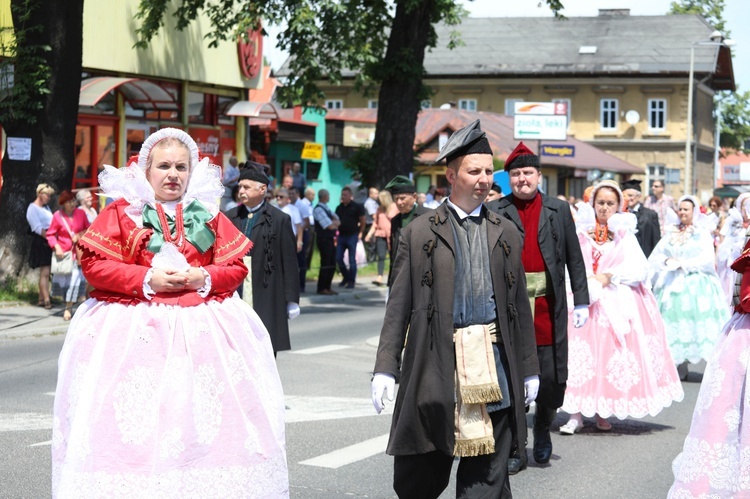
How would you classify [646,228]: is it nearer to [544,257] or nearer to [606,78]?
[544,257]

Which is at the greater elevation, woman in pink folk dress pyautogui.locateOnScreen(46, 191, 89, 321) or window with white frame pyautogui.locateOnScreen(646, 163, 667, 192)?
window with white frame pyautogui.locateOnScreen(646, 163, 667, 192)

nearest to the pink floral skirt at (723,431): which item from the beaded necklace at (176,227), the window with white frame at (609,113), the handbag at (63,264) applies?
the beaded necklace at (176,227)

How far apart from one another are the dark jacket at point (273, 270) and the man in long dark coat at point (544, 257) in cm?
212

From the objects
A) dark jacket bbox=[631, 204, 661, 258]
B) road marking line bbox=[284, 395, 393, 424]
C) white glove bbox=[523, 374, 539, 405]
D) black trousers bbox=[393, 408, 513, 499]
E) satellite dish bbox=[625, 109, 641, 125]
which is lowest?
road marking line bbox=[284, 395, 393, 424]

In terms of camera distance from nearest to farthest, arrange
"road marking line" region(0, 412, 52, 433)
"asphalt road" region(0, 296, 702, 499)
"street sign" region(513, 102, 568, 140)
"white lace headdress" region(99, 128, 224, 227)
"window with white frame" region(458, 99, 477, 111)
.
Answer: "white lace headdress" region(99, 128, 224, 227) < "asphalt road" region(0, 296, 702, 499) < "road marking line" region(0, 412, 52, 433) < "street sign" region(513, 102, 568, 140) < "window with white frame" region(458, 99, 477, 111)

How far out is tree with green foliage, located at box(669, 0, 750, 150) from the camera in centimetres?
8075

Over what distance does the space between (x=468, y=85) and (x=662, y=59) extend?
37.1 feet

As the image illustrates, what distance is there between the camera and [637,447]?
8.71 m

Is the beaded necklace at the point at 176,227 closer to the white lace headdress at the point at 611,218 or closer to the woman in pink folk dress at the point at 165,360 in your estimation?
the woman in pink folk dress at the point at 165,360

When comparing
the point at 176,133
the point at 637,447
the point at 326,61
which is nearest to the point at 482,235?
the point at 176,133

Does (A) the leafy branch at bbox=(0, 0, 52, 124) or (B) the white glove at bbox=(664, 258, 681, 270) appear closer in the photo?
(B) the white glove at bbox=(664, 258, 681, 270)

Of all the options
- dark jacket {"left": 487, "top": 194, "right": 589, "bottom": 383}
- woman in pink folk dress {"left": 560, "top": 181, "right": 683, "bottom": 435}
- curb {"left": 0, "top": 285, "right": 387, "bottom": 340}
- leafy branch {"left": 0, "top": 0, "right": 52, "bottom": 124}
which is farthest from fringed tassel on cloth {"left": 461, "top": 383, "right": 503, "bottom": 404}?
leafy branch {"left": 0, "top": 0, "right": 52, "bottom": 124}

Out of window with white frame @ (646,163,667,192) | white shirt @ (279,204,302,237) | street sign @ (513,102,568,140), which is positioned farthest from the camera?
window with white frame @ (646,163,667,192)

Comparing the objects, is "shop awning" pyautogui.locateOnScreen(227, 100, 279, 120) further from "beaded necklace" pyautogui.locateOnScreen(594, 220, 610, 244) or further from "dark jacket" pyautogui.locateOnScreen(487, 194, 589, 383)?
"dark jacket" pyautogui.locateOnScreen(487, 194, 589, 383)
